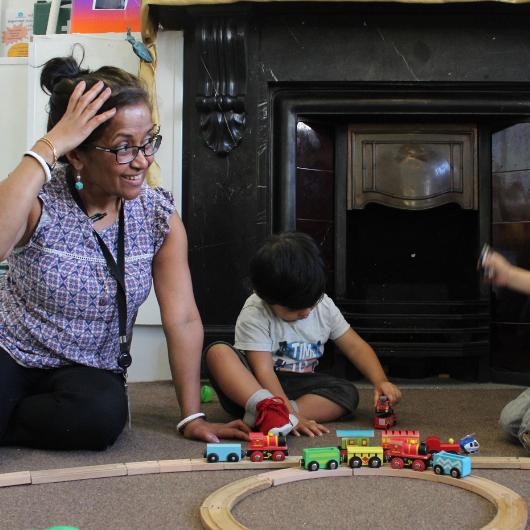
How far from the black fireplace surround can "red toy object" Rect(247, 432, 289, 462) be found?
43.1 inches

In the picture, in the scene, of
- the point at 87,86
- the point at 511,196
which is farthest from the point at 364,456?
the point at 511,196

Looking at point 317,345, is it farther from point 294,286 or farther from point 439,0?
point 439,0

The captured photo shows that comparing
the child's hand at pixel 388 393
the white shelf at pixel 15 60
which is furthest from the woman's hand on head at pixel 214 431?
the white shelf at pixel 15 60

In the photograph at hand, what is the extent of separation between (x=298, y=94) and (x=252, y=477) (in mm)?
1536

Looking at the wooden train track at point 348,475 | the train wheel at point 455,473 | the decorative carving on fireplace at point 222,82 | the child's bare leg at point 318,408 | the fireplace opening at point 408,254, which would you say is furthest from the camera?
the fireplace opening at point 408,254

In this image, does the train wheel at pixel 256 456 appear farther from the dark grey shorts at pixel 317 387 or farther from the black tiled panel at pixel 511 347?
the black tiled panel at pixel 511 347

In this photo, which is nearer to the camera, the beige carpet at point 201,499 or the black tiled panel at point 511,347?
the beige carpet at point 201,499

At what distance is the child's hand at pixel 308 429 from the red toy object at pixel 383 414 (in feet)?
0.47

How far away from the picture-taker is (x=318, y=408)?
1.69 meters

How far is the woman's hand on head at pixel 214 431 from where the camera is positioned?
55.8 inches

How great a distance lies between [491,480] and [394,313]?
1321mm

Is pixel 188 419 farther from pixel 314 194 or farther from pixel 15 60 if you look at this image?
pixel 15 60

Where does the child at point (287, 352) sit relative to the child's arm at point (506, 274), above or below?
below

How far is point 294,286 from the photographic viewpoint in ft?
5.10
